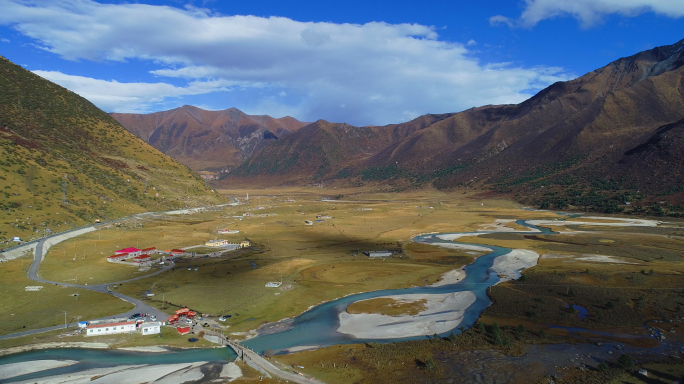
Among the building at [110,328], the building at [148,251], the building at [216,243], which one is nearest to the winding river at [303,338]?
the building at [110,328]

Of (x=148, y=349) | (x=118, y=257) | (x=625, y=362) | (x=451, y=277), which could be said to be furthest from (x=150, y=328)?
(x=451, y=277)

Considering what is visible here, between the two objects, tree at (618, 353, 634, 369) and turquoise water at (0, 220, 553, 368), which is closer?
tree at (618, 353, 634, 369)

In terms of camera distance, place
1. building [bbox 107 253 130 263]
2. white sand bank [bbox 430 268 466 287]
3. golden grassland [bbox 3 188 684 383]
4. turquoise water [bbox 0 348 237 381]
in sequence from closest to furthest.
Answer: turquoise water [bbox 0 348 237 381] < golden grassland [bbox 3 188 684 383] < white sand bank [bbox 430 268 466 287] < building [bbox 107 253 130 263]

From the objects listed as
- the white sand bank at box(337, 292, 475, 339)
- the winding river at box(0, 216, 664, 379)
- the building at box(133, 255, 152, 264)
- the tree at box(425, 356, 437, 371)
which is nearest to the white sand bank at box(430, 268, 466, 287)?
the winding river at box(0, 216, 664, 379)

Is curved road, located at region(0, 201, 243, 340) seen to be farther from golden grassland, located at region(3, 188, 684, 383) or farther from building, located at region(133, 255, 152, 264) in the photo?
building, located at region(133, 255, 152, 264)

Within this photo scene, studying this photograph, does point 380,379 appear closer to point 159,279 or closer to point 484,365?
point 484,365

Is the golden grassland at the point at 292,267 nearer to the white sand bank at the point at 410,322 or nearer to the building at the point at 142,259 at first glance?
the building at the point at 142,259
